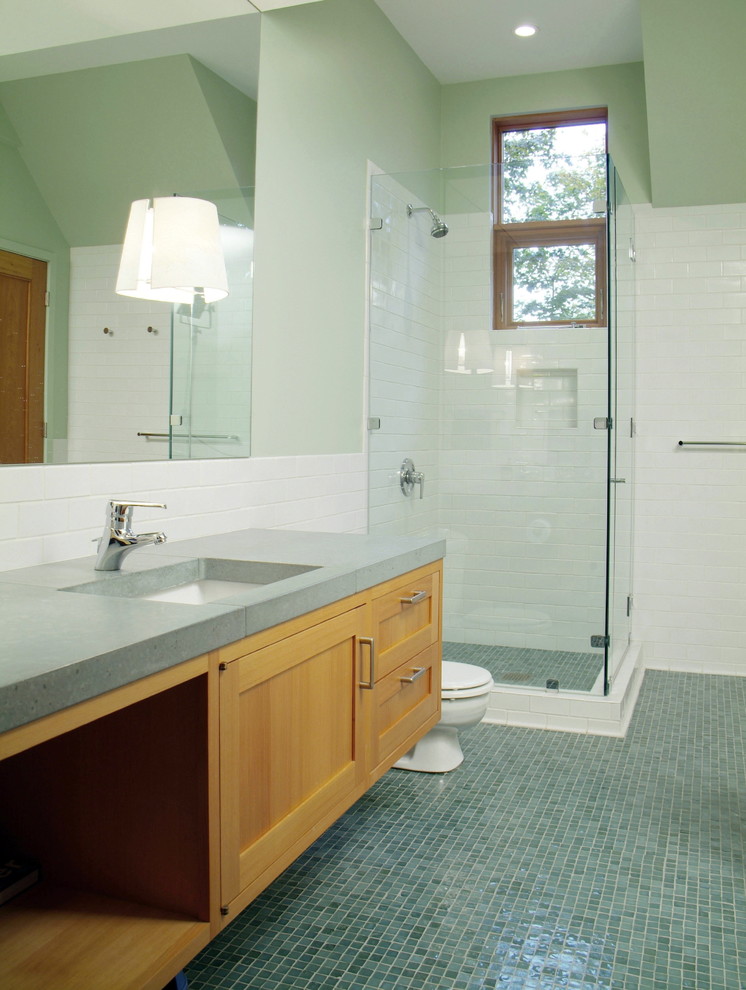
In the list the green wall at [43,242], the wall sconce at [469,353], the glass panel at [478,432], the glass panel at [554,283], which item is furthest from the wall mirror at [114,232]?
the glass panel at [554,283]

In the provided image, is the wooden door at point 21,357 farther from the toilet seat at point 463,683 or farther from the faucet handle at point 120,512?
the toilet seat at point 463,683

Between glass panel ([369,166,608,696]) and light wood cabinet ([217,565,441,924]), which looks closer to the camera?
light wood cabinet ([217,565,441,924])

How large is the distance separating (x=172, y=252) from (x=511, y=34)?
8.97 feet

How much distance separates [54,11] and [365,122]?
1.98 metres

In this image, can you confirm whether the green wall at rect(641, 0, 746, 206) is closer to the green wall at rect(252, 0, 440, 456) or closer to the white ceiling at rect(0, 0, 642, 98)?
the white ceiling at rect(0, 0, 642, 98)

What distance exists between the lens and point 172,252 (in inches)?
92.4

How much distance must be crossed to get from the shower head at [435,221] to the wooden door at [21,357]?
228cm

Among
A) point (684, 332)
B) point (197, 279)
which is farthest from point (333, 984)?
point (684, 332)

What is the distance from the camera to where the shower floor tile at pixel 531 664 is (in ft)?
11.8

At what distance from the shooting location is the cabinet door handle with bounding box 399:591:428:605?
2.34 metres

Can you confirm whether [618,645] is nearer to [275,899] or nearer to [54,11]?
[275,899]

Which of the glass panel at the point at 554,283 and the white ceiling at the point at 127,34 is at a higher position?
the white ceiling at the point at 127,34

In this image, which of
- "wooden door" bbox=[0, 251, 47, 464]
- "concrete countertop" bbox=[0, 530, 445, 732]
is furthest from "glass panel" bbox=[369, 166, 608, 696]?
"wooden door" bbox=[0, 251, 47, 464]

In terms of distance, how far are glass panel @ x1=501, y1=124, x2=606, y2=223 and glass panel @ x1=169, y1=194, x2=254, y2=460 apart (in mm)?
1545
